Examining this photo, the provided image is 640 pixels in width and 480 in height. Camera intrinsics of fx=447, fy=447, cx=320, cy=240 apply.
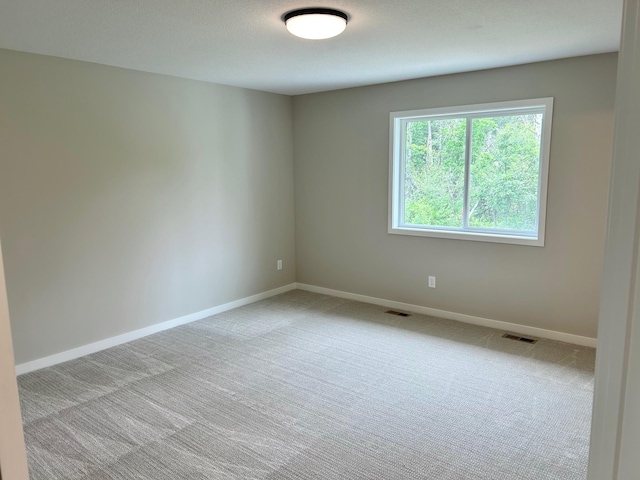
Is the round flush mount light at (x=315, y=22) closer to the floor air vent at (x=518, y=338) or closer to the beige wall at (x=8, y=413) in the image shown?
the beige wall at (x=8, y=413)

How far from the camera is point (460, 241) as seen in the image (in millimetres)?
4352

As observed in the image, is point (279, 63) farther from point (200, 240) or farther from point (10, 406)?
point (10, 406)

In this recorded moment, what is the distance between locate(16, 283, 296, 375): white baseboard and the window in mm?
1875

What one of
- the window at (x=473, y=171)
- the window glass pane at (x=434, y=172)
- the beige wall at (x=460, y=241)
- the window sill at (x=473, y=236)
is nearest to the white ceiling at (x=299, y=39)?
the beige wall at (x=460, y=241)

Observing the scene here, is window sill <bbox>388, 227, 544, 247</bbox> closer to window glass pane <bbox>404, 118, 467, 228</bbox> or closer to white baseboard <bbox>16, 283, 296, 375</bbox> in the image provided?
window glass pane <bbox>404, 118, 467, 228</bbox>

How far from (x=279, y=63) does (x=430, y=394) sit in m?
2.79

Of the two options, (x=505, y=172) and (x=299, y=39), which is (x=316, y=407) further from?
(x=505, y=172)

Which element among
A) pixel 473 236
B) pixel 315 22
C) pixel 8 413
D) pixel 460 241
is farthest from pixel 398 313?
pixel 8 413

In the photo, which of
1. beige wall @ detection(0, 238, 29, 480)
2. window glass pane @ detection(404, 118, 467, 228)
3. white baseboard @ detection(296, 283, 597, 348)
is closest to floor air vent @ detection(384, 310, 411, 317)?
white baseboard @ detection(296, 283, 597, 348)

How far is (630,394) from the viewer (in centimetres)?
60

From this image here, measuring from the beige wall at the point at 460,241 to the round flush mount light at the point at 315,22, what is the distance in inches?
78.9

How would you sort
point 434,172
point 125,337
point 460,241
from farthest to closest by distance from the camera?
point 434,172, point 460,241, point 125,337

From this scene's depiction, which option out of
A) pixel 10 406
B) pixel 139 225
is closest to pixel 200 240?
pixel 139 225

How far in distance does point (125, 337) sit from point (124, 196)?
1252mm
